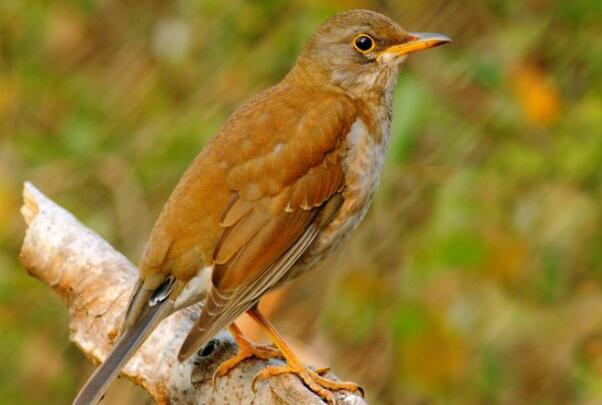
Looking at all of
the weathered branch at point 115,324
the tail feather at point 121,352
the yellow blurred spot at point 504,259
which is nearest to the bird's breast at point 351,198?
the weathered branch at point 115,324

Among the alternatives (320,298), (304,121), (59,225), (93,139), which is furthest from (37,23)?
(304,121)

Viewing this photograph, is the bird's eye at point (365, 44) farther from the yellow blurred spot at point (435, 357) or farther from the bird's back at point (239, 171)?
the yellow blurred spot at point (435, 357)

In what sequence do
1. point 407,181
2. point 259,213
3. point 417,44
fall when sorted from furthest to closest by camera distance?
point 407,181, point 417,44, point 259,213

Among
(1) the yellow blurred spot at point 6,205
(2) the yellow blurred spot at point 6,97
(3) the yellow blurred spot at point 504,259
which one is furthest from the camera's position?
(2) the yellow blurred spot at point 6,97

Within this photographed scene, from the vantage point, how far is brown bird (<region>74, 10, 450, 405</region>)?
436 cm

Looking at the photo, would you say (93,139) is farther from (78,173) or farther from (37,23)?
(37,23)

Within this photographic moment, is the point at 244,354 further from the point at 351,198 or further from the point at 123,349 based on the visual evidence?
the point at 351,198

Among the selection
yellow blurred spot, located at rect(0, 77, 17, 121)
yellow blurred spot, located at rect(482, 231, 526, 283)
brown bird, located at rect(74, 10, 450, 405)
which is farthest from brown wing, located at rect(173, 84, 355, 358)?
yellow blurred spot, located at rect(0, 77, 17, 121)

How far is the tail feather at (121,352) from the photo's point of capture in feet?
13.5

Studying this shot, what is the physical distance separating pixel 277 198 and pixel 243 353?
550 millimetres

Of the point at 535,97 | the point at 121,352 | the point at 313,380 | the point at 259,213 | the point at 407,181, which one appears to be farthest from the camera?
the point at 407,181

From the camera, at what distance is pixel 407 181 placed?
6.91 metres

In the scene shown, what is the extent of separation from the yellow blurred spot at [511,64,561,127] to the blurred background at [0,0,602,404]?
0.01 m

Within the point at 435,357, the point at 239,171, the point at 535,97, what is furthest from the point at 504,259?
the point at 239,171
